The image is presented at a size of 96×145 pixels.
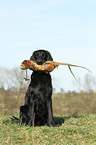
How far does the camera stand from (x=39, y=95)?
582 cm

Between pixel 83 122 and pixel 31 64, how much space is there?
2.74m

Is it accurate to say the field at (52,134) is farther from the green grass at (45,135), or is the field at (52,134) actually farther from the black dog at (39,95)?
the black dog at (39,95)

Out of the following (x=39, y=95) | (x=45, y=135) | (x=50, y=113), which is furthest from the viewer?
(x=50, y=113)

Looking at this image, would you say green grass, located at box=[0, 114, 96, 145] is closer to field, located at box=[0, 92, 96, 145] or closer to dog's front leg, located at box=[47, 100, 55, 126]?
field, located at box=[0, 92, 96, 145]

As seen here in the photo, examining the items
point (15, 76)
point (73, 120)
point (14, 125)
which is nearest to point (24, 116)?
point (14, 125)

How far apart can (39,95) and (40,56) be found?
3.53ft

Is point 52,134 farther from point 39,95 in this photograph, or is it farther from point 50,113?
point 39,95

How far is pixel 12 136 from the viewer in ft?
17.6

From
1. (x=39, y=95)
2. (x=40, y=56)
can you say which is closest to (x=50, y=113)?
(x=39, y=95)

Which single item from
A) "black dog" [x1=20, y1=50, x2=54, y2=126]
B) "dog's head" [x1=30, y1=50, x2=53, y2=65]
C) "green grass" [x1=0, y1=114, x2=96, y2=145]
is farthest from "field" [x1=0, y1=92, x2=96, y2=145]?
"dog's head" [x1=30, y1=50, x2=53, y2=65]

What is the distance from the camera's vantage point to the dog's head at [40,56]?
5.87 meters

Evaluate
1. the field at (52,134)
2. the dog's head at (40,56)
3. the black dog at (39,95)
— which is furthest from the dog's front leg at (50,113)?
the dog's head at (40,56)

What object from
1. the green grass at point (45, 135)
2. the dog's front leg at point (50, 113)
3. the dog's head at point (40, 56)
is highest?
the dog's head at point (40, 56)

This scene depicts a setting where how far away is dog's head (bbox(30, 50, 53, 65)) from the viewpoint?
587 centimetres
